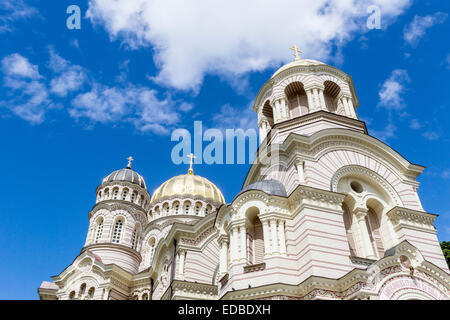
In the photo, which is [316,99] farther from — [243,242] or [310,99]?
[243,242]

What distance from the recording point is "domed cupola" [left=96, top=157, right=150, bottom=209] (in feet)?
119

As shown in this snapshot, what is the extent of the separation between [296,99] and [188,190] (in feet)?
57.0

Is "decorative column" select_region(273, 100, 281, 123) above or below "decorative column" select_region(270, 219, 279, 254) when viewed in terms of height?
above

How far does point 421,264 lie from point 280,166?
7.15 m

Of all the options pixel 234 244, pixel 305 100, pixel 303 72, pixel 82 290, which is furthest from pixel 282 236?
pixel 82 290

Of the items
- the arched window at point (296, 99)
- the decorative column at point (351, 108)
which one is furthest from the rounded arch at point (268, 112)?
the decorative column at point (351, 108)

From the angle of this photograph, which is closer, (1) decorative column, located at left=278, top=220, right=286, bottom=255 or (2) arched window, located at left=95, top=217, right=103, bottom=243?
(1) decorative column, located at left=278, top=220, right=286, bottom=255

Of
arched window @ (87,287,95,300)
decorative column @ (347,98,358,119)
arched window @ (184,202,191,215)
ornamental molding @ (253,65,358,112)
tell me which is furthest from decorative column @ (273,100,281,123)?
arched window @ (87,287,95,300)

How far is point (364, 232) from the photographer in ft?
52.7

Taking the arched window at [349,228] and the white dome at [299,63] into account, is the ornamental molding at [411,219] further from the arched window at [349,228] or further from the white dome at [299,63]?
the white dome at [299,63]

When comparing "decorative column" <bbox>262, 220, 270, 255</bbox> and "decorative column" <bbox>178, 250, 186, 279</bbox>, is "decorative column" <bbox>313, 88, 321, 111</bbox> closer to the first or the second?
"decorative column" <bbox>262, 220, 270, 255</bbox>

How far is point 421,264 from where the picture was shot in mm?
13742

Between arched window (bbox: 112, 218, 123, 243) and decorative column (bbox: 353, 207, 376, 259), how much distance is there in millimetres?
22692
